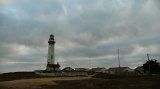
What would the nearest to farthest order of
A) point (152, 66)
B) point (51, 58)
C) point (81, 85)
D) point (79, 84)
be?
point (81, 85) → point (79, 84) → point (51, 58) → point (152, 66)

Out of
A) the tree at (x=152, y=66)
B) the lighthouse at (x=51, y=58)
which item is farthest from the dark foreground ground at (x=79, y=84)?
the tree at (x=152, y=66)

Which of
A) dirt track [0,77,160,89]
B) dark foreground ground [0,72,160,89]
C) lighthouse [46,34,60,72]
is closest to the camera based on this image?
dirt track [0,77,160,89]

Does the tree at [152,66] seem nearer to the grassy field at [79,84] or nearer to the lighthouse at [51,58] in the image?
the lighthouse at [51,58]

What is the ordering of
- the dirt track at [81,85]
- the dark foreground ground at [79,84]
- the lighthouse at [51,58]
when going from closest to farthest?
the dirt track at [81,85], the dark foreground ground at [79,84], the lighthouse at [51,58]

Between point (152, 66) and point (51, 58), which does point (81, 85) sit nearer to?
point (51, 58)

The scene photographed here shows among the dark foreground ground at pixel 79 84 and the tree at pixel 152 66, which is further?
the tree at pixel 152 66

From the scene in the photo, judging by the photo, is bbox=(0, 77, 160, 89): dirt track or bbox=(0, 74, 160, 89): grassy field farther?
bbox=(0, 74, 160, 89): grassy field

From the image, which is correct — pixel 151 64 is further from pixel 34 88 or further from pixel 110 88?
pixel 34 88

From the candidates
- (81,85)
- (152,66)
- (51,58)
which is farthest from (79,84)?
(152,66)

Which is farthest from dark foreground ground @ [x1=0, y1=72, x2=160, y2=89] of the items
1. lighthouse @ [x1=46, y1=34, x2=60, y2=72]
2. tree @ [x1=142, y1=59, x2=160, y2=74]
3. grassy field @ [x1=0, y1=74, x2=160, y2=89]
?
tree @ [x1=142, y1=59, x2=160, y2=74]

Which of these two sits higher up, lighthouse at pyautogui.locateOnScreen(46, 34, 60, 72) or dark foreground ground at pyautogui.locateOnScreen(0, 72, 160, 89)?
lighthouse at pyautogui.locateOnScreen(46, 34, 60, 72)

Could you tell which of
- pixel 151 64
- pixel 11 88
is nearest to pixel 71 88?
pixel 11 88

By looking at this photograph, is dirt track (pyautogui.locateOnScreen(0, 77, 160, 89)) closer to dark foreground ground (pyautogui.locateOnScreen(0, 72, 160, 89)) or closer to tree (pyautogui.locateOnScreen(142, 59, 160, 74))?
dark foreground ground (pyautogui.locateOnScreen(0, 72, 160, 89))

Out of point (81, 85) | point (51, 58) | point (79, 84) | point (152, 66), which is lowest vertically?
point (81, 85)
